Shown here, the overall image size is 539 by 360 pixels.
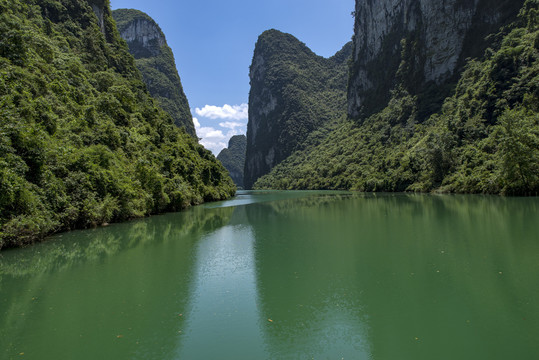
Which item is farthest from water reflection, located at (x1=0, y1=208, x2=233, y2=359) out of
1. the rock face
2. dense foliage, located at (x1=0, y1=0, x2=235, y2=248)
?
the rock face

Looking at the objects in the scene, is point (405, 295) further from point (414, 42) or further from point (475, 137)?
point (414, 42)

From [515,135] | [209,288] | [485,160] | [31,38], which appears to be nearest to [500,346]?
[209,288]

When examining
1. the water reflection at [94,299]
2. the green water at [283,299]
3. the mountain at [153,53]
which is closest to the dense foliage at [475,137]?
the green water at [283,299]

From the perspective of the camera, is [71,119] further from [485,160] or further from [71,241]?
[485,160]

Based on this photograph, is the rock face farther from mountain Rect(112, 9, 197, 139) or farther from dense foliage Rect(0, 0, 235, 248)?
mountain Rect(112, 9, 197, 139)

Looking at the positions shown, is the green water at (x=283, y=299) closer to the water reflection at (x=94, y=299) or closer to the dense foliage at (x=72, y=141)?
the water reflection at (x=94, y=299)

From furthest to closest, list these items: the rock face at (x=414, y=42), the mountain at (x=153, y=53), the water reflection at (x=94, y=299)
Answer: the mountain at (x=153, y=53), the rock face at (x=414, y=42), the water reflection at (x=94, y=299)
